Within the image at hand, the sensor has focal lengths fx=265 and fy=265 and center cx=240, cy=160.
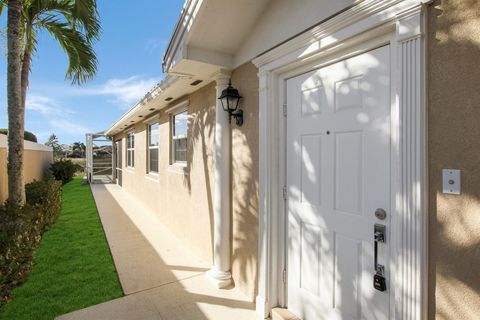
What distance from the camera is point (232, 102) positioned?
11.8 ft

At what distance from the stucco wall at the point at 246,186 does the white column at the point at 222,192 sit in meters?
0.09

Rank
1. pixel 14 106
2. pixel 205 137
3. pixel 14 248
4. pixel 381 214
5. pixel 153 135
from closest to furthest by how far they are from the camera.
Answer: pixel 381 214, pixel 14 248, pixel 205 137, pixel 14 106, pixel 153 135

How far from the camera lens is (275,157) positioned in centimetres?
308

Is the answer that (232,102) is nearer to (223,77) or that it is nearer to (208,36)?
(223,77)

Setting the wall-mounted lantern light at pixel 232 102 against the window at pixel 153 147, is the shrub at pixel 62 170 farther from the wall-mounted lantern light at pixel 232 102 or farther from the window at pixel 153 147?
the wall-mounted lantern light at pixel 232 102

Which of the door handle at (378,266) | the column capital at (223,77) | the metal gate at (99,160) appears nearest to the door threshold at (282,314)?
the door handle at (378,266)

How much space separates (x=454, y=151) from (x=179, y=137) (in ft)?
17.6

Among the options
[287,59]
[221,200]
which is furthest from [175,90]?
[287,59]

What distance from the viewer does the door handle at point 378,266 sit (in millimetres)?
2062

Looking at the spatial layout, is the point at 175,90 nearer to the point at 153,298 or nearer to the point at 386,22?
the point at 153,298

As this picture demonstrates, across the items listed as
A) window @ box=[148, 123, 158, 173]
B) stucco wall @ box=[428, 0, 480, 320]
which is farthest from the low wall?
stucco wall @ box=[428, 0, 480, 320]

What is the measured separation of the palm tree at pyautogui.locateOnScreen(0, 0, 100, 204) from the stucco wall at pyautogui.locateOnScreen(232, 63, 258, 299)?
13.8ft

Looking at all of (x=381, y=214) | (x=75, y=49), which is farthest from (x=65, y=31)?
→ (x=381, y=214)

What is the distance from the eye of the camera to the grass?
10.9ft
